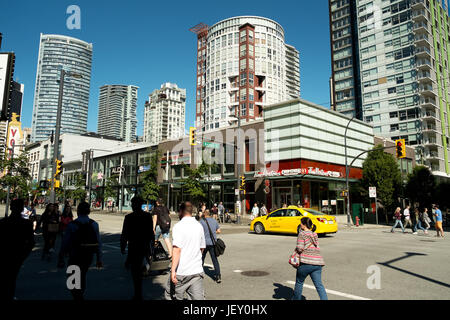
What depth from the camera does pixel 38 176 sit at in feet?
271

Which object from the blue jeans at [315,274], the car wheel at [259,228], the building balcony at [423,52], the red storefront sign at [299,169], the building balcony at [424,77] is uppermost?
the building balcony at [423,52]

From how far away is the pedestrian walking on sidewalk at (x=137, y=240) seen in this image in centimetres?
527

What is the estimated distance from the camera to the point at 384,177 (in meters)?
32.2

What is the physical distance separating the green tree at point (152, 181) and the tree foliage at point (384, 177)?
2692 centimetres

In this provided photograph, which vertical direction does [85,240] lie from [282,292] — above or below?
above

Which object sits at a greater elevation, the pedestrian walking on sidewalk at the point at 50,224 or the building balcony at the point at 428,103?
the building balcony at the point at 428,103

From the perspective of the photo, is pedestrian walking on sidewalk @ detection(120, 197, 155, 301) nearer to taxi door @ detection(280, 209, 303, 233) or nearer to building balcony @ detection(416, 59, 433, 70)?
taxi door @ detection(280, 209, 303, 233)

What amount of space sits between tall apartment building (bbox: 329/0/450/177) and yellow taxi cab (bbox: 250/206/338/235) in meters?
49.3

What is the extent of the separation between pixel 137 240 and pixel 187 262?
1727mm

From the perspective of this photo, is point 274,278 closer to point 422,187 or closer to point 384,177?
point 384,177

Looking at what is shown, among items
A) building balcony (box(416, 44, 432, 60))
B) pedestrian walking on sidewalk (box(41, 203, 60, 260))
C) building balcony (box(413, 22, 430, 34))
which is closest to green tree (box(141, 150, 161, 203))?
pedestrian walking on sidewalk (box(41, 203, 60, 260))

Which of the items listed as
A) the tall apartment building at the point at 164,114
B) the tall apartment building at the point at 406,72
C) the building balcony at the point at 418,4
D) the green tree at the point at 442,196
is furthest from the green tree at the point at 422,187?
the tall apartment building at the point at 164,114

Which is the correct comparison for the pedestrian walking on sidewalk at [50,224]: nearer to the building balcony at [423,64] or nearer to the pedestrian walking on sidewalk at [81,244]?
the pedestrian walking on sidewalk at [81,244]

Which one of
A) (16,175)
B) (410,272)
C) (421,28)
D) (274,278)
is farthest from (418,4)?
→ (16,175)
